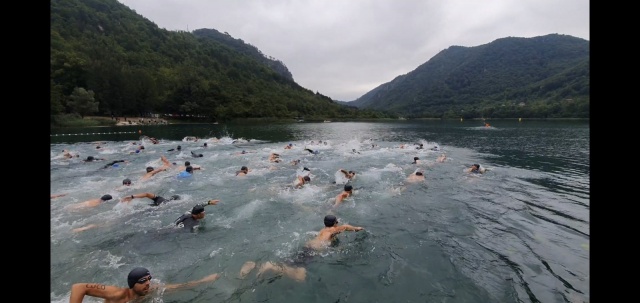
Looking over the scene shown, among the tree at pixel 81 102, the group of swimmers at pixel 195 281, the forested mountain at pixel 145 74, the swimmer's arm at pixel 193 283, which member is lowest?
the swimmer's arm at pixel 193 283

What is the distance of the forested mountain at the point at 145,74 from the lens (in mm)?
71938

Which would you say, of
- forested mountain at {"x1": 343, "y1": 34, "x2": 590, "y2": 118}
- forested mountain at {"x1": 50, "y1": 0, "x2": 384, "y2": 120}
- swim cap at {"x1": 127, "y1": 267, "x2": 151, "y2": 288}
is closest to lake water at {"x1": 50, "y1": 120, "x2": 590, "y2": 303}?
swim cap at {"x1": 127, "y1": 267, "x2": 151, "y2": 288}

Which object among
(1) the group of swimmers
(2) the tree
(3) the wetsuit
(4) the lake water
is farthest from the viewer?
(2) the tree

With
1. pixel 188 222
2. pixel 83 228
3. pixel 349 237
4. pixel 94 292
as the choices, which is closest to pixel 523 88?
pixel 349 237

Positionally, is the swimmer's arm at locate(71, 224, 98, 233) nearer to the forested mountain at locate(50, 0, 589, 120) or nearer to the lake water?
the lake water

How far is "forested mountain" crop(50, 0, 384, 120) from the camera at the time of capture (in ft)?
236

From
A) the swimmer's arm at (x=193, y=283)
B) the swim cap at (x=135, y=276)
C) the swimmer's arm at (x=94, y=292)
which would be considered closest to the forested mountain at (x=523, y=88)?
the swimmer's arm at (x=193, y=283)

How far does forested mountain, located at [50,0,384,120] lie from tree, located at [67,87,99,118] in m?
0.16

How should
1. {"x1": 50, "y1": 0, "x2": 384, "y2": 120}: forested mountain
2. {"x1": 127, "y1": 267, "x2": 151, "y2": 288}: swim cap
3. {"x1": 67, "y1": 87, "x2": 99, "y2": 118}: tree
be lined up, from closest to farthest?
{"x1": 127, "y1": 267, "x2": 151, "y2": 288}: swim cap, {"x1": 67, "y1": 87, "x2": 99, "y2": 118}: tree, {"x1": 50, "y1": 0, "x2": 384, "y2": 120}: forested mountain

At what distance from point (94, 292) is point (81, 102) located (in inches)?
2778

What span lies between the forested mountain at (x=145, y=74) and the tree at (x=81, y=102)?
0.16 metres

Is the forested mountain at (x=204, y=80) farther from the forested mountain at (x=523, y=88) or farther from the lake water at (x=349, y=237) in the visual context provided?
the lake water at (x=349, y=237)
